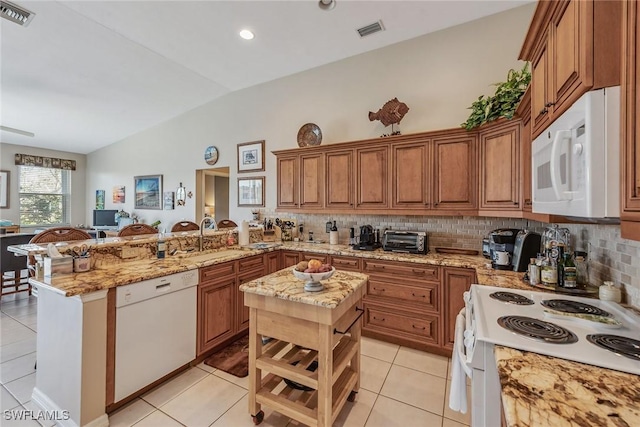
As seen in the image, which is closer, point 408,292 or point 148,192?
point 408,292

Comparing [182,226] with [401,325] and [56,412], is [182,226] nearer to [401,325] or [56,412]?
[56,412]

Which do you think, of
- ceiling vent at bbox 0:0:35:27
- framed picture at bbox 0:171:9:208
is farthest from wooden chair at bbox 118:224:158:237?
framed picture at bbox 0:171:9:208

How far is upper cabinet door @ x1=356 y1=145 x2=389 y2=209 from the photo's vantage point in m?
3.18

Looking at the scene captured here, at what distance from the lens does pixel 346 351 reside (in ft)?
6.01

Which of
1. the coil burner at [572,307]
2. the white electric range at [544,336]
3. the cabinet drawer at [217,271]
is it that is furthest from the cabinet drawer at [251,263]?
the coil burner at [572,307]

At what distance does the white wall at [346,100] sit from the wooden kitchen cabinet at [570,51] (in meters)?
1.62

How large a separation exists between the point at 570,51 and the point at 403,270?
83.7 inches

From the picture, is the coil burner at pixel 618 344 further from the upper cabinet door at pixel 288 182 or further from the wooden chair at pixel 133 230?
the wooden chair at pixel 133 230

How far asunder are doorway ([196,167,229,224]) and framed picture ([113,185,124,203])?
7.04ft

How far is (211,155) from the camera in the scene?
5129 mm

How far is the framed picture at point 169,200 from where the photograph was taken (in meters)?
5.74

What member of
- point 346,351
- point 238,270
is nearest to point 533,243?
point 346,351

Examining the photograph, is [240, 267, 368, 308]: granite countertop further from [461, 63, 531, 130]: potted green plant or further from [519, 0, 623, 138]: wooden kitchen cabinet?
[461, 63, 531, 130]: potted green plant

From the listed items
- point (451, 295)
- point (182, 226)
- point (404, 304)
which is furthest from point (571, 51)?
point (182, 226)
